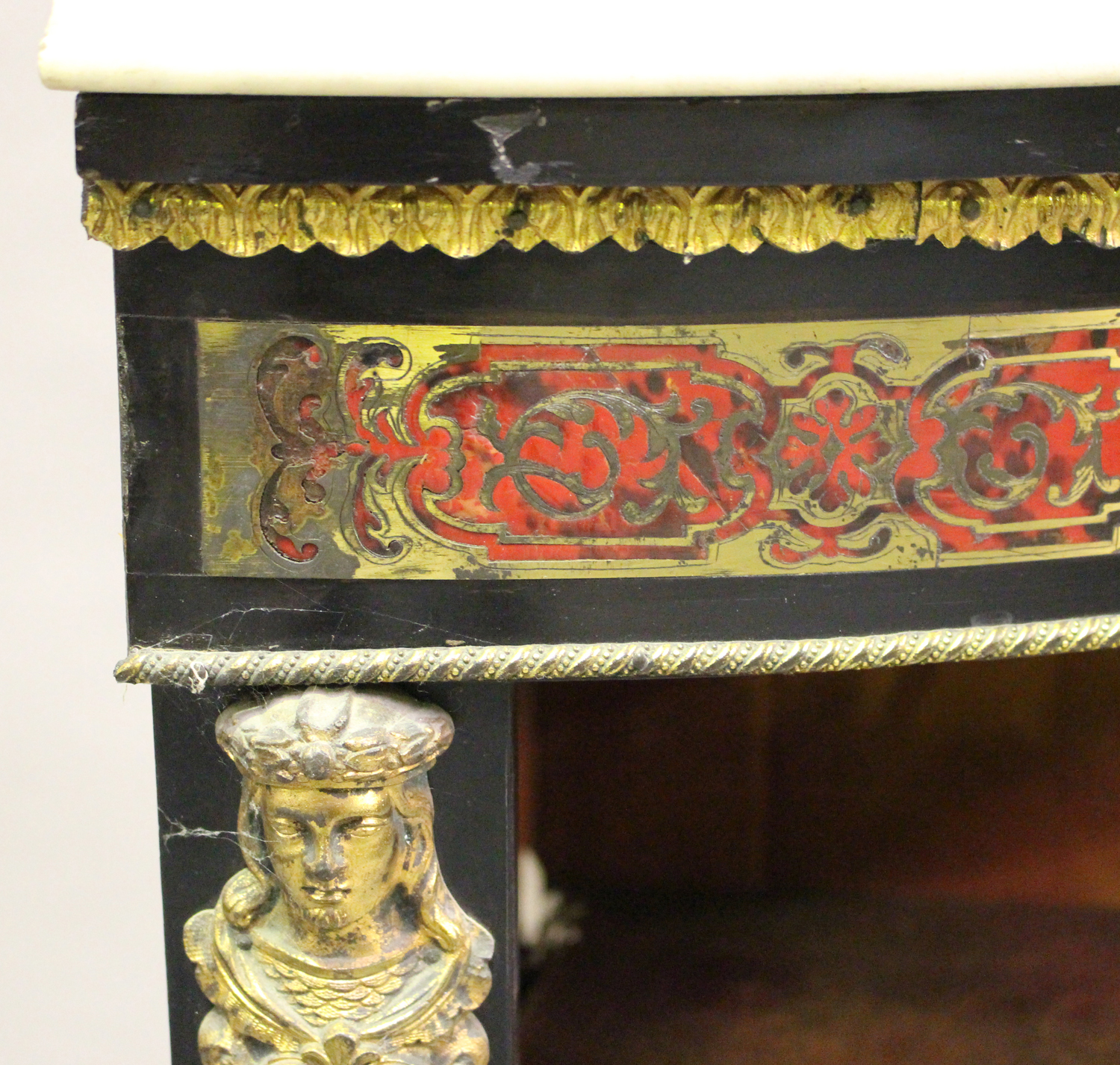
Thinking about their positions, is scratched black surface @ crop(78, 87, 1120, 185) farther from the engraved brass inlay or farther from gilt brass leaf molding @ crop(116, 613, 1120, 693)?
gilt brass leaf molding @ crop(116, 613, 1120, 693)

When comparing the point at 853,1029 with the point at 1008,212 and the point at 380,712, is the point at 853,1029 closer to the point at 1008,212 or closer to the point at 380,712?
the point at 380,712

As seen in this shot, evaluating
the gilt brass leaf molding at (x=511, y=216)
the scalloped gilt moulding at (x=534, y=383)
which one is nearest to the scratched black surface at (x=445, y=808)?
the scalloped gilt moulding at (x=534, y=383)

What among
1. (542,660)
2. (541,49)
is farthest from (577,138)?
(542,660)

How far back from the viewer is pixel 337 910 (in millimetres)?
1126

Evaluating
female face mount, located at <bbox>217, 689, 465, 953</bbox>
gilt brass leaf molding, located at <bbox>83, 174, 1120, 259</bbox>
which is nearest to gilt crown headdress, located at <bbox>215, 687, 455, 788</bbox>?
female face mount, located at <bbox>217, 689, 465, 953</bbox>

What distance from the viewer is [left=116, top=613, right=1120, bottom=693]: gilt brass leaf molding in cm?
109

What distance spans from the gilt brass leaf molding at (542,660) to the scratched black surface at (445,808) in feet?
0.11

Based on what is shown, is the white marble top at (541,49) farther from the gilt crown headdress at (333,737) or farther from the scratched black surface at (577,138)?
the gilt crown headdress at (333,737)

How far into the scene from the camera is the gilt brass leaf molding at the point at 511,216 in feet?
3.38

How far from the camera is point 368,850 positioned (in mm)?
1117

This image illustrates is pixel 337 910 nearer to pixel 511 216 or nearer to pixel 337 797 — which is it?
pixel 337 797

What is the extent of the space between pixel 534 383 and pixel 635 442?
0.06m

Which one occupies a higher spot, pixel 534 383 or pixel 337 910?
pixel 534 383

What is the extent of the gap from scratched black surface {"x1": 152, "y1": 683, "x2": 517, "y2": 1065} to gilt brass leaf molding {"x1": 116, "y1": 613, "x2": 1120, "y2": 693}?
33 millimetres
